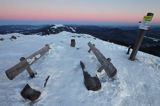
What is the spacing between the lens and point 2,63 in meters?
9.00

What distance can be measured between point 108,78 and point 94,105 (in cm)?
175

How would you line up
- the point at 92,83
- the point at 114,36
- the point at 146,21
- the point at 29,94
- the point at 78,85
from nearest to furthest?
the point at 29,94, the point at 92,83, the point at 78,85, the point at 146,21, the point at 114,36

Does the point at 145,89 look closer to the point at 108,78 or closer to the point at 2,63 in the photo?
the point at 108,78

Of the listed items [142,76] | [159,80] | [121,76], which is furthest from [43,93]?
[159,80]

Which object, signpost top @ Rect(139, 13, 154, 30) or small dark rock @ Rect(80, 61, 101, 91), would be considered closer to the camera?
small dark rock @ Rect(80, 61, 101, 91)

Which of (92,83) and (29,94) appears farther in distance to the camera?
(92,83)

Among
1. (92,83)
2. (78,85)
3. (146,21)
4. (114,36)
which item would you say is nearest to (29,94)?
(78,85)

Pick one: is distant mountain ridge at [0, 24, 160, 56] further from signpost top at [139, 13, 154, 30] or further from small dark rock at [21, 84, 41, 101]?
small dark rock at [21, 84, 41, 101]

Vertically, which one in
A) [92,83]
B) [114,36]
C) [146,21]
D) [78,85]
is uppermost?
[146,21]

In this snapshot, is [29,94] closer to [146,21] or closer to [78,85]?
[78,85]

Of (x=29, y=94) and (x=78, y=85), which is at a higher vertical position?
(x=29, y=94)

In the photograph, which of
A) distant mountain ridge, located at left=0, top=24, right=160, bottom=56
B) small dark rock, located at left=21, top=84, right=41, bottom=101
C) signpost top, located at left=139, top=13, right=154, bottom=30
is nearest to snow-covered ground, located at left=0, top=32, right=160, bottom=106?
small dark rock, located at left=21, top=84, right=41, bottom=101

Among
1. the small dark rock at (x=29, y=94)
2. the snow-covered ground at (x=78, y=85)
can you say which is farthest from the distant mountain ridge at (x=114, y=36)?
the small dark rock at (x=29, y=94)

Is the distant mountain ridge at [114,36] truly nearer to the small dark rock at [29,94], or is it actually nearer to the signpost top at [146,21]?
the signpost top at [146,21]
